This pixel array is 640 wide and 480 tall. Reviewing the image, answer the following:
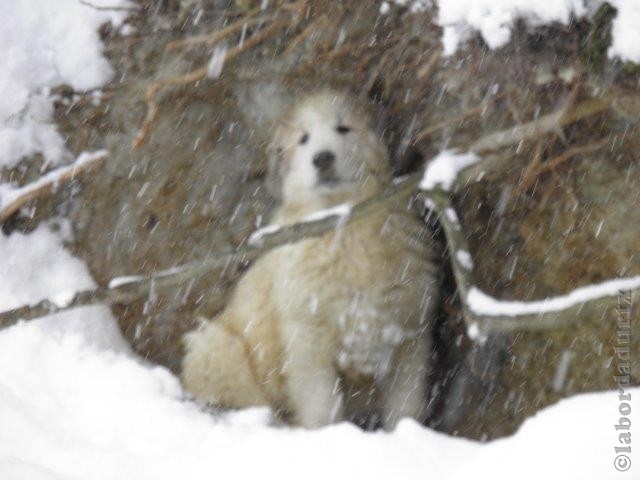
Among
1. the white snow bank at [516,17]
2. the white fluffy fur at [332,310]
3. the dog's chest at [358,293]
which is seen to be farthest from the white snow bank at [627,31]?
the dog's chest at [358,293]

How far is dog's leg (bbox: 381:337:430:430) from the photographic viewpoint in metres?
4.02

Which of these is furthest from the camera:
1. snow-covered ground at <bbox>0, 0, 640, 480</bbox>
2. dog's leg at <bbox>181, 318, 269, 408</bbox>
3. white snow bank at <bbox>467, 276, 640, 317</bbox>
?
dog's leg at <bbox>181, 318, 269, 408</bbox>

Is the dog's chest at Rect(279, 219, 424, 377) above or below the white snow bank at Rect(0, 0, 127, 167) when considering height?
below

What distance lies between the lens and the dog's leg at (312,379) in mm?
3971

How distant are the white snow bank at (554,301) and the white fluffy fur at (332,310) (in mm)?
1268

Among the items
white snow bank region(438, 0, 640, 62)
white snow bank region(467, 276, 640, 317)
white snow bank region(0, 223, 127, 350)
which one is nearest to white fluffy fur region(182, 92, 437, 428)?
white snow bank region(0, 223, 127, 350)

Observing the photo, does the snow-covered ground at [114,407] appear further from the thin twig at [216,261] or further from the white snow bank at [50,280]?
the thin twig at [216,261]

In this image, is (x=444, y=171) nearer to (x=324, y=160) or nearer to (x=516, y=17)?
(x=516, y=17)

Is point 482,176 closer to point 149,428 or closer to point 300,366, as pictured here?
point 300,366

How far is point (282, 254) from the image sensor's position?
168 inches

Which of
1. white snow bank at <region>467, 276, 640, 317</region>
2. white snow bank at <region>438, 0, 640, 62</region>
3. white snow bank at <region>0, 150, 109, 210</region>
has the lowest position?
white snow bank at <region>0, 150, 109, 210</region>

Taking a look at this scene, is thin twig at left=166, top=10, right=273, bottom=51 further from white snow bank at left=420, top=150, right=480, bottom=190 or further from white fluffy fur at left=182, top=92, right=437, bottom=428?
white snow bank at left=420, top=150, right=480, bottom=190

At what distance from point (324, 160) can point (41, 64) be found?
1818mm

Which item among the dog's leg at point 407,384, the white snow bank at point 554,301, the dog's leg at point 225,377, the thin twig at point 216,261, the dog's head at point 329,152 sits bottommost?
the dog's leg at point 225,377
